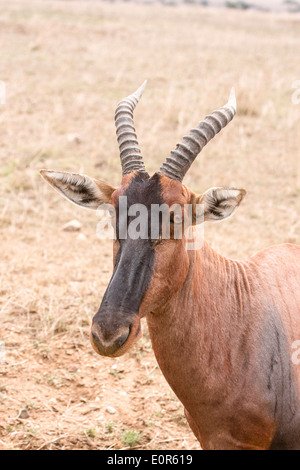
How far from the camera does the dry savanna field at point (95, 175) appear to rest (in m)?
5.75

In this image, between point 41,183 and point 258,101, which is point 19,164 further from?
point 258,101

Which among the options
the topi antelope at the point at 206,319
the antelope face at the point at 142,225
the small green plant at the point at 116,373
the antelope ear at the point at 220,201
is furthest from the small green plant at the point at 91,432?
the antelope ear at the point at 220,201

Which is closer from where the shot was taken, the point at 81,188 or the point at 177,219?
the point at 177,219

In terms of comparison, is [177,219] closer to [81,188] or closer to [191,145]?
[191,145]

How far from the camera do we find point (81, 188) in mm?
4430

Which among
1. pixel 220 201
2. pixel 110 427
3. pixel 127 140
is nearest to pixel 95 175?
pixel 110 427

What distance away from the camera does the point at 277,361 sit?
14.8 feet

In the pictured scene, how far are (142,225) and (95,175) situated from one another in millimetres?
7465

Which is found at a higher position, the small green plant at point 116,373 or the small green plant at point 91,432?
the small green plant at point 116,373

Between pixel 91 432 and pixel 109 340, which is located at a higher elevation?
pixel 109 340

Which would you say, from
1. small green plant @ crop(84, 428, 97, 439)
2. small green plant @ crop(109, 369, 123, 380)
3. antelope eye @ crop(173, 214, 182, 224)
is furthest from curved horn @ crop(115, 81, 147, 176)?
small green plant @ crop(109, 369, 123, 380)

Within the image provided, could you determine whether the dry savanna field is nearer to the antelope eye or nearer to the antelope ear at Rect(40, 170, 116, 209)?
the antelope ear at Rect(40, 170, 116, 209)

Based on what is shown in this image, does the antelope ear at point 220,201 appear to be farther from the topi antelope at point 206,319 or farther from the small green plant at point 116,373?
the small green plant at point 116,373

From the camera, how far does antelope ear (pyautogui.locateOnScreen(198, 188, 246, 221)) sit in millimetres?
4168
